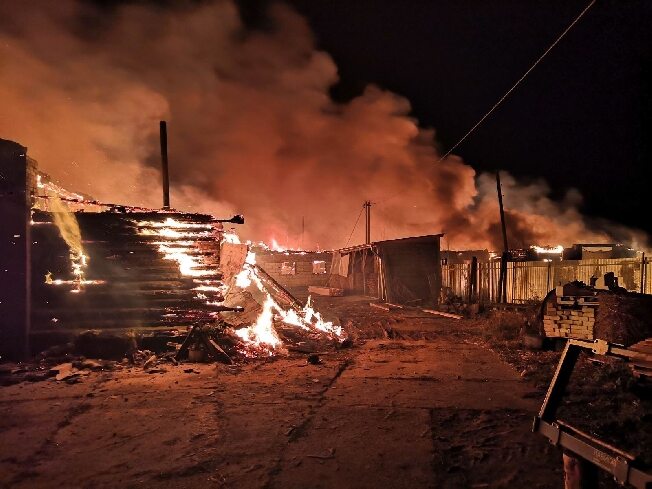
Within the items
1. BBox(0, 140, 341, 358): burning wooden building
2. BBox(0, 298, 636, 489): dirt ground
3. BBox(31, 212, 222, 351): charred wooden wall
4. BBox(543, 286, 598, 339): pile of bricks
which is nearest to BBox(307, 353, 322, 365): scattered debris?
BBox(0, 298, 636, 489): dirt ground

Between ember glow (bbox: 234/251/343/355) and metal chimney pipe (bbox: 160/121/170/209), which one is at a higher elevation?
metal chimney pipe (bbox: 160/121/170/209)

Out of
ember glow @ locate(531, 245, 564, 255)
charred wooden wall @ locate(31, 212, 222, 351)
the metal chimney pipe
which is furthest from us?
ember glow @ locate(531, 245, 564, 255)

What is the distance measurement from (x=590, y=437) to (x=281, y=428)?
353 centimetres

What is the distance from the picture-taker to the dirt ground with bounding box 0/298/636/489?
393 cm

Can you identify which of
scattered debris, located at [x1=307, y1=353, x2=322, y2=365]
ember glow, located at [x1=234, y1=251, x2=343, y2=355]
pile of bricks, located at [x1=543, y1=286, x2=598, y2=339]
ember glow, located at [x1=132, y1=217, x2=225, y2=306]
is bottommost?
scattered debris, located at [x1=307, y1=353, x2=322, y2=365]

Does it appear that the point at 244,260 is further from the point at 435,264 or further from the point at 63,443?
the point at 435,264

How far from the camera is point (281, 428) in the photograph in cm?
502

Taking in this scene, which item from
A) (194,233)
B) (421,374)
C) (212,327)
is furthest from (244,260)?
(421,374)

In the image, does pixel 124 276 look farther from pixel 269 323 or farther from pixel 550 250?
pixel 550 250

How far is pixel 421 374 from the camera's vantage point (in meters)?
7.51

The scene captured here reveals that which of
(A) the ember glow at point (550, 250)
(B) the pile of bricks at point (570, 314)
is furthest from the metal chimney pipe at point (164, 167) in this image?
(A) the ember glow at point (550, 250)

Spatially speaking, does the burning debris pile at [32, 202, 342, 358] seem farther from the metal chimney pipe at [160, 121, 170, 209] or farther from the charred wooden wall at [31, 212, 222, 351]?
the metal chimney pipe at [160, 121, 170, 209]

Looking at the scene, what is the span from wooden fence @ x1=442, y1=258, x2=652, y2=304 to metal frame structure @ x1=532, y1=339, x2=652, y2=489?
1324 cm

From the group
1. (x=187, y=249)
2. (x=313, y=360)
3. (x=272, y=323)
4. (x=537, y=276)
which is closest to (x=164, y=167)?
(x=187, y=249)
